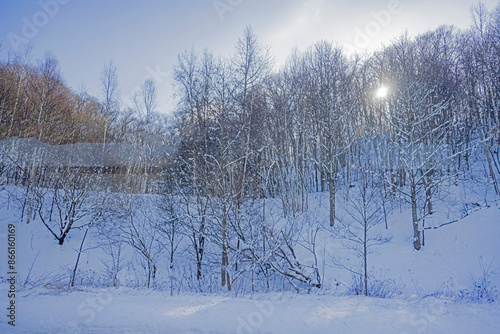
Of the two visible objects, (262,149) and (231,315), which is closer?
(231,315)

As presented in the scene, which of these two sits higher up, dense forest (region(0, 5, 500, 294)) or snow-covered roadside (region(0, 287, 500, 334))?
dense forest (region(0, 5, 500, 294))

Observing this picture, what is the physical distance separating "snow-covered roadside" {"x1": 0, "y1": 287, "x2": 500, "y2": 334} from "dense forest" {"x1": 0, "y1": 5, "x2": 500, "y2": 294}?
4.42 meters

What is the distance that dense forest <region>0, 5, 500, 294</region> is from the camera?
1079cm

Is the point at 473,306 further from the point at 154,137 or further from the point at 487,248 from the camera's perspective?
the point at 154,137

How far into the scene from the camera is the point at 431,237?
39.7 ft

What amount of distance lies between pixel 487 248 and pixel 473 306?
8224 mm

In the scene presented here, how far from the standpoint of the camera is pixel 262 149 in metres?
17.5

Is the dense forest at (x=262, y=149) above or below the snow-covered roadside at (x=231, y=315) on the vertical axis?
above

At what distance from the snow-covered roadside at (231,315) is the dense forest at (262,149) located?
4421 mm

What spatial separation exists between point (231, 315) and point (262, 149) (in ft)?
45.7

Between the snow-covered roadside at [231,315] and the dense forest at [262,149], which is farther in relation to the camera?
the dense forest at [262,149]

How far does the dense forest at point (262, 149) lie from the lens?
10.8 metres

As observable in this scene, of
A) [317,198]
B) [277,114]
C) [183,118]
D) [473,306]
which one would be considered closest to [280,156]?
[277,114]

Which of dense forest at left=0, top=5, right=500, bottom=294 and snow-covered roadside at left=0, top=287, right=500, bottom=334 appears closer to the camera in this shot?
snow-covered roadside at left=0, top=287, right=500, bottom=334
